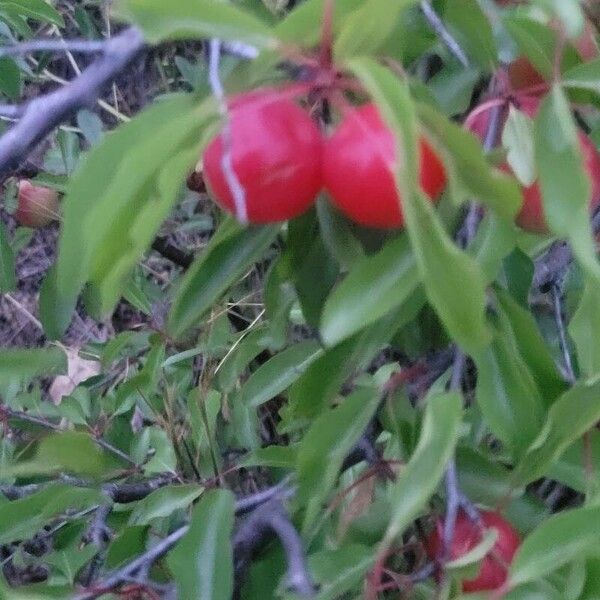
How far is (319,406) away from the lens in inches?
27.3

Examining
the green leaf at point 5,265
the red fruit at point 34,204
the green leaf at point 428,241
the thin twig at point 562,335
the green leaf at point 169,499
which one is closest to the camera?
the green leaf at point 428,241

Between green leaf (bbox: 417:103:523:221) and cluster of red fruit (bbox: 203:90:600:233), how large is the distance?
27 millimetres

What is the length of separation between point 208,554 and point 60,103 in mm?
342

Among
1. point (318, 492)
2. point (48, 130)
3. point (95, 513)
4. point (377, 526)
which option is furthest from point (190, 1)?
point (95, 513)

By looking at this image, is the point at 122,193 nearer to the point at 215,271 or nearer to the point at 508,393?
the point at 215,271

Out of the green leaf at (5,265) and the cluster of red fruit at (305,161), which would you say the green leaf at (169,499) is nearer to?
the green leaf at (5,265)

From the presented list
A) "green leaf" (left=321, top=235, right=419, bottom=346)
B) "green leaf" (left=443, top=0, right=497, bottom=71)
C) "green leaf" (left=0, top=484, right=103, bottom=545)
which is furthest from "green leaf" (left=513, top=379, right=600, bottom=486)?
"green leaf" (left=0, top=484, right=103, bottom=545)

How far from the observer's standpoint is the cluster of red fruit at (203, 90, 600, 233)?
456mm

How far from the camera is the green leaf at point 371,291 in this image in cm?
48

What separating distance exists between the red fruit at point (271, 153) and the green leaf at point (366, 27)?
0.15 feet

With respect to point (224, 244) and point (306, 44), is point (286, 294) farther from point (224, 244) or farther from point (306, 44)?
point (306, 44)

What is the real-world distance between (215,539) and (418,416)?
0.18 metres

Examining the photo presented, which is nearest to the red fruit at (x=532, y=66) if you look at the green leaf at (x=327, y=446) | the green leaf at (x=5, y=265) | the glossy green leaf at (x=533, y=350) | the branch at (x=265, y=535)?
the glossy green leaf at (x=533, y=350)

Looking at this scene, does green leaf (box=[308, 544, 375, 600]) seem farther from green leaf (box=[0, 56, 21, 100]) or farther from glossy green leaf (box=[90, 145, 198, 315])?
green leaf (box=[0, 56, 21, 100])
